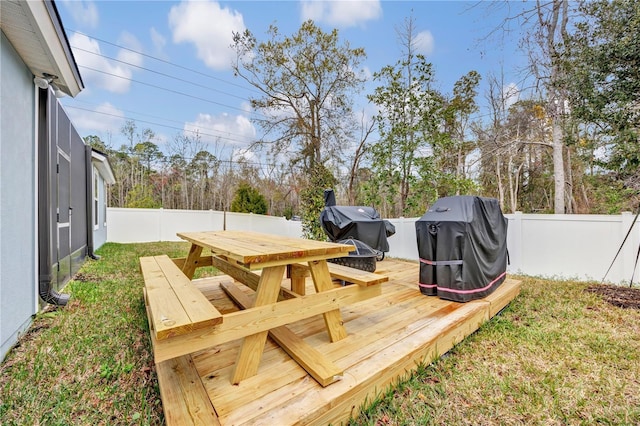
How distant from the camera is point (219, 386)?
1.61 metres

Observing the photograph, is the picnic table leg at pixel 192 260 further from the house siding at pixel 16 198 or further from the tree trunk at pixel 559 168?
the tree trunk at pixel 559 168

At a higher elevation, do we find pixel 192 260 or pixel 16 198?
pixel 16 198

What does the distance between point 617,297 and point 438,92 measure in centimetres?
731

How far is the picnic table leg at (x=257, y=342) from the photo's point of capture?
165 centimetres

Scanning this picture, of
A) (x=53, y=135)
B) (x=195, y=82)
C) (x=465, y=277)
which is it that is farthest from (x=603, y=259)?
(x=195, y=82)

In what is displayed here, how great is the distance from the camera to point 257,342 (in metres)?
1.69

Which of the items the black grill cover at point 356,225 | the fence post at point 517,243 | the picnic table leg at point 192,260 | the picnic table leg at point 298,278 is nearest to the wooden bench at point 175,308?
the picnic table leg at point 298,278

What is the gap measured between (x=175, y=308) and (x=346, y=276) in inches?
52.3

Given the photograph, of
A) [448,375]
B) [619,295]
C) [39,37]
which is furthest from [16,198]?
[619,295]

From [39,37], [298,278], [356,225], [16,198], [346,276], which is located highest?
[39,37]

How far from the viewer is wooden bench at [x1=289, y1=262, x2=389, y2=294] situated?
2180 mm

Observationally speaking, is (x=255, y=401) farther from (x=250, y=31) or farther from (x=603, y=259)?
(x=250, y=31)

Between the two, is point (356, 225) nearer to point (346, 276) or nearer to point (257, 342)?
point (346, 276)

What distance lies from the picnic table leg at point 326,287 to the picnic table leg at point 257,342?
384mm
